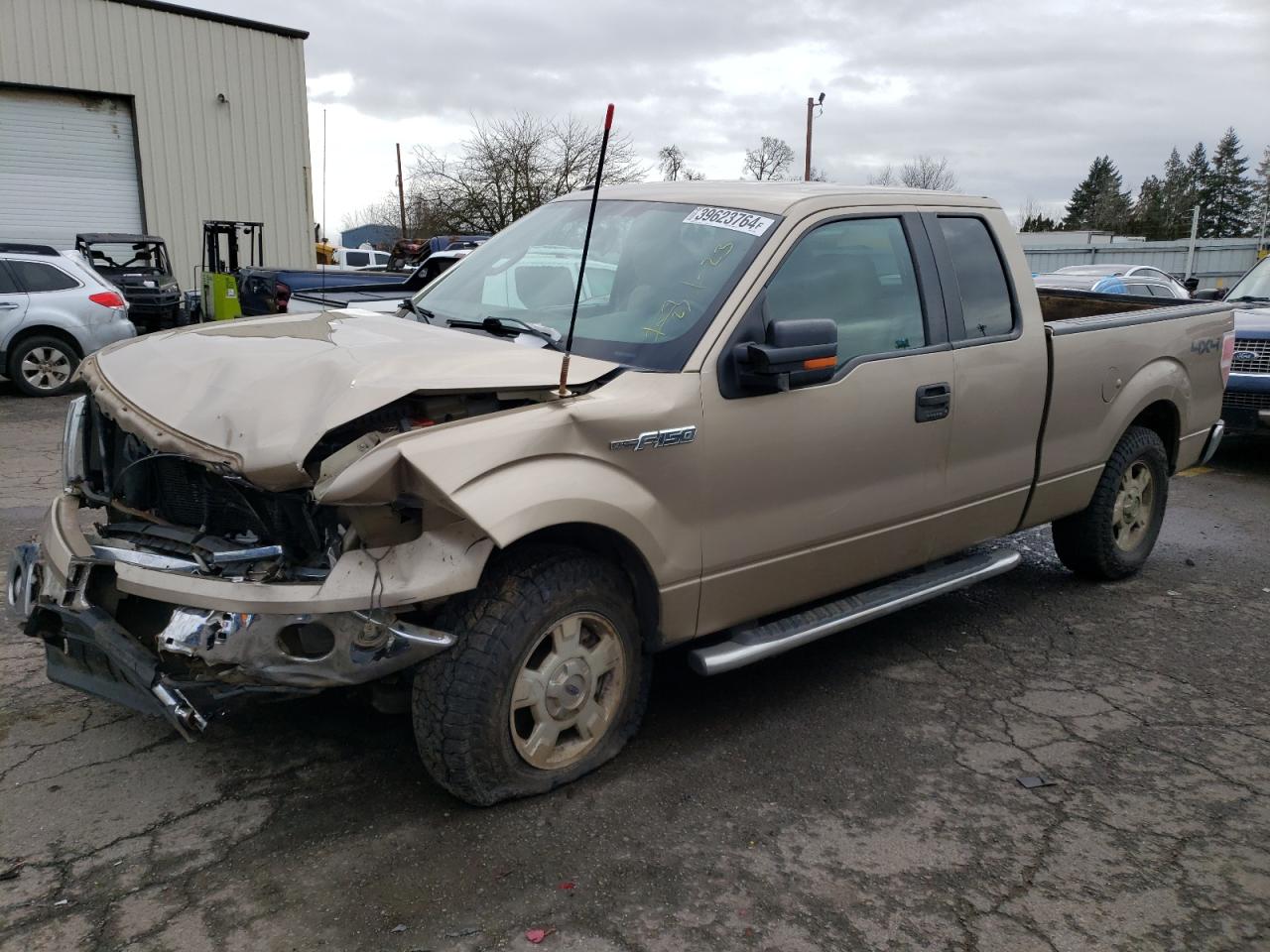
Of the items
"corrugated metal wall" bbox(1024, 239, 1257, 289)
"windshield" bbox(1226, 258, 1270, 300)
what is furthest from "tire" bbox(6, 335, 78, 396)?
"corrugated metal wall" bbox(1024, 239, 1257, 289)

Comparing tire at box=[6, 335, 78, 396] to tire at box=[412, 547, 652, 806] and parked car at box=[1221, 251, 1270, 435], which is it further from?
parked car at box=[1221, 251, 1270, 435]

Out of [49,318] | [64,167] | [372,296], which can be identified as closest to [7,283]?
[49,318]

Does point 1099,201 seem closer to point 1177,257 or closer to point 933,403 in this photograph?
point 1177,257

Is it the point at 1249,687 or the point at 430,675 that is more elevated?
the point at 430,675

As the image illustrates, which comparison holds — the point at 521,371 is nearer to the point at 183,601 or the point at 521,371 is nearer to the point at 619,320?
the point at 619,320

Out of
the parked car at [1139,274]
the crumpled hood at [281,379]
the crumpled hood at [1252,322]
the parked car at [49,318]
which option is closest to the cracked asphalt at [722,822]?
the crumpled hood at [281,379]

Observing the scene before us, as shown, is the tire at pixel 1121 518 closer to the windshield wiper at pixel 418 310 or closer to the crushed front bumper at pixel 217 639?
the windshield wiper at pixel 418 310

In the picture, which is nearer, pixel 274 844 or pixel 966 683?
pixel 274 844

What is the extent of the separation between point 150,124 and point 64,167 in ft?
5.91

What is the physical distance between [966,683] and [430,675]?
8.03 feet

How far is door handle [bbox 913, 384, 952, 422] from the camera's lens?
416cm

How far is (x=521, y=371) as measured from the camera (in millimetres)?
3223

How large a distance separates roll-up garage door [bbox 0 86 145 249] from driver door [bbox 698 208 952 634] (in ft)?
67.6

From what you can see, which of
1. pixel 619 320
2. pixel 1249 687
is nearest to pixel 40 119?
pixel 619 320
